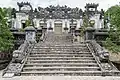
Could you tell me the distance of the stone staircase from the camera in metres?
9.24

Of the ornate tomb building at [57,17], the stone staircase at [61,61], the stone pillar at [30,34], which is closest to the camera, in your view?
the stone staircase at [61,61]

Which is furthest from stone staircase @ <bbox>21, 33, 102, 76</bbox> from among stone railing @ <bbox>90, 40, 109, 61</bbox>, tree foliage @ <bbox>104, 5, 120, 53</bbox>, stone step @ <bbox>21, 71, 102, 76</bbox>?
tree foliage @ <bbox>104, 5, 120, 53</bbox>

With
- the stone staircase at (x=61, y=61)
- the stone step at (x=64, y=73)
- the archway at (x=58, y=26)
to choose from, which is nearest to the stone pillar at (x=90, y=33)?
the stone staircase at (x=61, y=61)

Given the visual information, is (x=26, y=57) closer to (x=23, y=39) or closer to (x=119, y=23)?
(x=23, y=39)

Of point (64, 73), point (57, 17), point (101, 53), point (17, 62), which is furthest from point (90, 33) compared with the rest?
point (57, 17)

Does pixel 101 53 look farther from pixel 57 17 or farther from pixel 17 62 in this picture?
Result: pixel 57 17

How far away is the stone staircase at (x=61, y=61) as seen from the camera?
30.3ft

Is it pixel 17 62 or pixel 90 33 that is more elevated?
pixel 90 33

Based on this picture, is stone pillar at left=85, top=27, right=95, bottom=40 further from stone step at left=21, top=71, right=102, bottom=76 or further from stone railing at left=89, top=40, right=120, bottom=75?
stone step at left=21, top=71, right=102, bottom=76

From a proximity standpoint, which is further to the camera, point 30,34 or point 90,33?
point 30,34

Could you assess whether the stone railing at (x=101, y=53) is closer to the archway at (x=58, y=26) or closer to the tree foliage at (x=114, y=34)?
the tree foliage at (x=114, y=34)

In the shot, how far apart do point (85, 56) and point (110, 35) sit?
2699 mm

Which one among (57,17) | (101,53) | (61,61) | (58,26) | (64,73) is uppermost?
(57,17)

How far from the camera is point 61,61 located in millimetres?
10594
